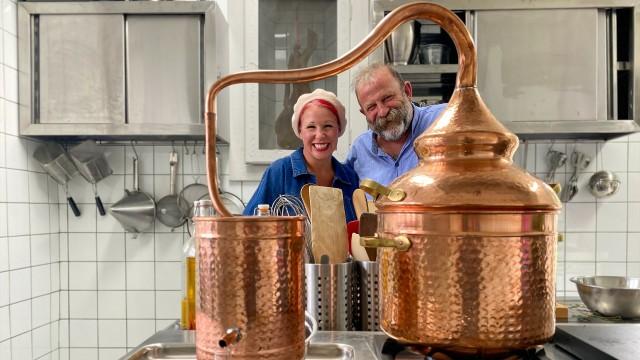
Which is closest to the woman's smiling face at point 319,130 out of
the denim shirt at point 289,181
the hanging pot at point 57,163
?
the denim shirt at point 289,181

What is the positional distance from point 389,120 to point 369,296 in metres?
0.86

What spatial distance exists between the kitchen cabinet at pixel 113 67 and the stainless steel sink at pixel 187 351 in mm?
1232

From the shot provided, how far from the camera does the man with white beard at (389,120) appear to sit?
146 cm

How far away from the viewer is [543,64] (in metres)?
1.71

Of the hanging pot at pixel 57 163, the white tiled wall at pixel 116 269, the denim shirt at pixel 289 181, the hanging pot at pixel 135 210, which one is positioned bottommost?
the white tiled wall at pixel 116 269

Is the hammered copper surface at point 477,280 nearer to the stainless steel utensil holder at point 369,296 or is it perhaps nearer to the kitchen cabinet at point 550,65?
the stainless steel utensil holder at point 369,296

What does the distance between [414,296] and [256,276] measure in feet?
0.45

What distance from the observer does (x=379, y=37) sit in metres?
0.43

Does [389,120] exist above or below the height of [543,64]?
below

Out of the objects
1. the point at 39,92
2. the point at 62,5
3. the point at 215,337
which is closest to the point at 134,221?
the point at 39,92

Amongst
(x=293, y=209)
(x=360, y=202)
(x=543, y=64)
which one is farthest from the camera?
(x=543, y=64)

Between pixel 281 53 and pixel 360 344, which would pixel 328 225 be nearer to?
pixel 360 344

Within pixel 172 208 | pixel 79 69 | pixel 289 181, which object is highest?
pixel 79 69

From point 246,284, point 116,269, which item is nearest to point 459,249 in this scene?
point 246,284
